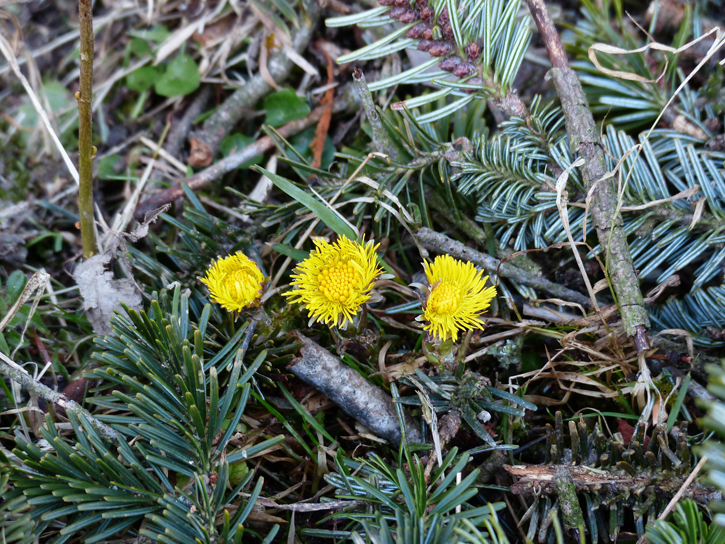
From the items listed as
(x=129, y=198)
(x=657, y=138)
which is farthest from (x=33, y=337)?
(x=657, y=138)

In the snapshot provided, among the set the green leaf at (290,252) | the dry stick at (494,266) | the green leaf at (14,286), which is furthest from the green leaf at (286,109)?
the green leaf at (14,286)

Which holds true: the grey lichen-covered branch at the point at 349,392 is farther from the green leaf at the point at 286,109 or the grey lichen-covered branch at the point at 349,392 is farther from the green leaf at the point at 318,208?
the green leaf at the point at 286,109

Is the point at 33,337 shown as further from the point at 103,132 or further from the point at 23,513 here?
the point at 103,132

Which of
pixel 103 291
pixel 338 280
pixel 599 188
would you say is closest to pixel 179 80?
pixel 103 291

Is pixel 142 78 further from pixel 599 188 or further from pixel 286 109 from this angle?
pixel 599 188

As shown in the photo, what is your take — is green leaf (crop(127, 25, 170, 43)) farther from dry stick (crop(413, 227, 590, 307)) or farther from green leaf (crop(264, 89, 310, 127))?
dry stick (crop(413, 227, 590, 307))

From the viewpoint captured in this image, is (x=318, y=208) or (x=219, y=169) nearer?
(x=318, y=208)
